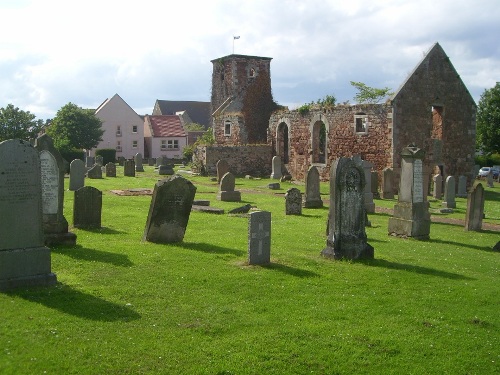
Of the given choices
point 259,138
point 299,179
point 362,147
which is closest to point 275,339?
point 362,147

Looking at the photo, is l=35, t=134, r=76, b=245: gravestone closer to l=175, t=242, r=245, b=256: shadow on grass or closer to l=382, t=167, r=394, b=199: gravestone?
l=175, t=242, r=245, b=256: shadow on grass

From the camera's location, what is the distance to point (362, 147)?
99.5ft

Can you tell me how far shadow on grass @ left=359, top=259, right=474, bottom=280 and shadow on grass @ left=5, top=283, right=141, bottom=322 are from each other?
5.14 meters

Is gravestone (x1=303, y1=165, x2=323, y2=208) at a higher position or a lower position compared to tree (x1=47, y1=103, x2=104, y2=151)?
lower

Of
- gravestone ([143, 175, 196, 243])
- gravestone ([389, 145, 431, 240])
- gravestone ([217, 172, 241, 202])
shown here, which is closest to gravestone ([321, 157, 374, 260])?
gravestone ([143, 175, 196, 243])

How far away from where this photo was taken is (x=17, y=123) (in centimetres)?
5822

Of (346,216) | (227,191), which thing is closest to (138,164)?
(227,191)

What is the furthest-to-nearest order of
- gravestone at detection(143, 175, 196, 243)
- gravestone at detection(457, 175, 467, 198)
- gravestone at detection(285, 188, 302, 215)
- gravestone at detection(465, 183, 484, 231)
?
gravestone at detection(457, 175, 467, 198)
gravestone at detection(285, 188, 302, 215)
gravestone at detection(465, 183, 484, 231)
gravestone at detection(143, 175, 196, 243)

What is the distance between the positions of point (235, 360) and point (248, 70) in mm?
41017

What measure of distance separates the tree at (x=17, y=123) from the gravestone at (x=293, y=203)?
4522 centimetres

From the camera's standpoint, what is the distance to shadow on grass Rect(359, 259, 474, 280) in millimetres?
9984

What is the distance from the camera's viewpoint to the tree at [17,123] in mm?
57219

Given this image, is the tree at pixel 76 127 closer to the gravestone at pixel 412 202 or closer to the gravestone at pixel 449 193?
the gravestone at pixel 449 193

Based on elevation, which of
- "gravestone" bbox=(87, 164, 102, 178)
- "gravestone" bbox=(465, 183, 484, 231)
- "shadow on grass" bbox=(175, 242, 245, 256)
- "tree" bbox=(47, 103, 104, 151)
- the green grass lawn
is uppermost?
"tree" bbox=(47, 103, 104, 151)
